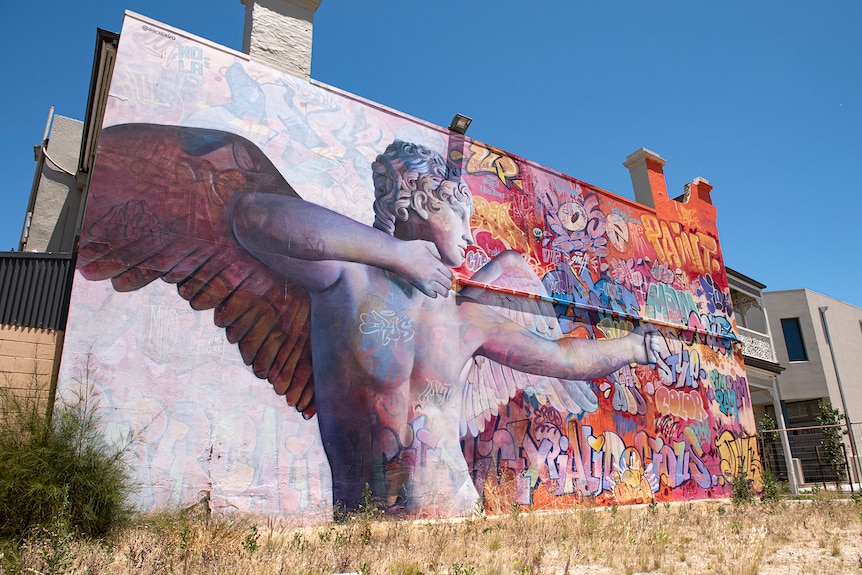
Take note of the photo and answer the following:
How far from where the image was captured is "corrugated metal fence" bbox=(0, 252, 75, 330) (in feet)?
25.6

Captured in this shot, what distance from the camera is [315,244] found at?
10016mm

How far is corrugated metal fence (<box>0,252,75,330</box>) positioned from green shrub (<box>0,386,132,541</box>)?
40.1 inches

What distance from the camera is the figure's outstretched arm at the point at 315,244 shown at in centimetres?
954

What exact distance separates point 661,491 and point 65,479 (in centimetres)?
1186

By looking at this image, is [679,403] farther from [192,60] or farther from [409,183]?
[192,60]

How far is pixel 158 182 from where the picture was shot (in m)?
8.89

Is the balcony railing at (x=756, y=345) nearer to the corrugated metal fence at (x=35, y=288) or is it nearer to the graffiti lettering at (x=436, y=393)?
the graffiti lettering at (x=436, y=393)

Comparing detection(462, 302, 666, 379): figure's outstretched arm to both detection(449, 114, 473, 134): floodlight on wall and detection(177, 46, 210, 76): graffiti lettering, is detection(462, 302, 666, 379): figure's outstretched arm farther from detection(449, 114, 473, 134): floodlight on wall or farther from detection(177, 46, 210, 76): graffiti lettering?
detection(177, 46, 210, 76): graffiti lettering

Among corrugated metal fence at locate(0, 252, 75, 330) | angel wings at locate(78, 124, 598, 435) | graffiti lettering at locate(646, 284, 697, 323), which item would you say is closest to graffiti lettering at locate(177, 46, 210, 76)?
angel wings at locate(78, 124, 598, 435)

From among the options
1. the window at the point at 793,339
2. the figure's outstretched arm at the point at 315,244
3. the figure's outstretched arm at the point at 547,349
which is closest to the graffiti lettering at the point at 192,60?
the figure's outstretched arm at the point at 315,244

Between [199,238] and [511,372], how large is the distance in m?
6.40

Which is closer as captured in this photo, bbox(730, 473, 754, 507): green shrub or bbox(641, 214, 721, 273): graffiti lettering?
bbox(730, 473, 754, 507): green shrub

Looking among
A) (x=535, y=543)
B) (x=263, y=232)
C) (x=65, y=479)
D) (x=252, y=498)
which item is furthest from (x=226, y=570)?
(x=263, y=232)

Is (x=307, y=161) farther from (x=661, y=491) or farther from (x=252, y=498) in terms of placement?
(x=661, y=491)
